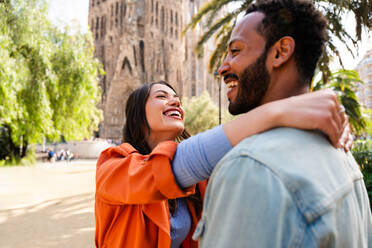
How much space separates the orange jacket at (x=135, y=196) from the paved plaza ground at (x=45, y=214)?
3424mm

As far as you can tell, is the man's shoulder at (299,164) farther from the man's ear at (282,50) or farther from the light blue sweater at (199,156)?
the man's ear at (282,50)

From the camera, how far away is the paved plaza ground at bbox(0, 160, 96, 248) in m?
4.54

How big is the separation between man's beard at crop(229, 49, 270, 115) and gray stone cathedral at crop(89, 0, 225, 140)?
36800mm

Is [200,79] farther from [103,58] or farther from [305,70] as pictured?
[305,70]

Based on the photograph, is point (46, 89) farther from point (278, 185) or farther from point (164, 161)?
point (278, 185)

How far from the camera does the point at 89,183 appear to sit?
10625 millimetres

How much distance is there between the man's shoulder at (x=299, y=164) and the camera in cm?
67

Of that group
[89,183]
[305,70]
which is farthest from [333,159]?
[89,183]

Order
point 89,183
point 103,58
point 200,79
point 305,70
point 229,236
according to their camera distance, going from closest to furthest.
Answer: point 229,236 < point 305,70 < point 89,183 < point 103,58 < point 200,79

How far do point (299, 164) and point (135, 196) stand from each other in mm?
677

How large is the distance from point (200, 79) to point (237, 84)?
4503cm

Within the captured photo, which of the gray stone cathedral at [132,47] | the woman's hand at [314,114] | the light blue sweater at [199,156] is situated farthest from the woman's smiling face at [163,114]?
the gray stone cathedral at [132,47]

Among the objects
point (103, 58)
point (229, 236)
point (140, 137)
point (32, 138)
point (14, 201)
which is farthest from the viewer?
point (103, 58)

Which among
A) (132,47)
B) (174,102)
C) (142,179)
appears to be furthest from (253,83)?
(132,47)
